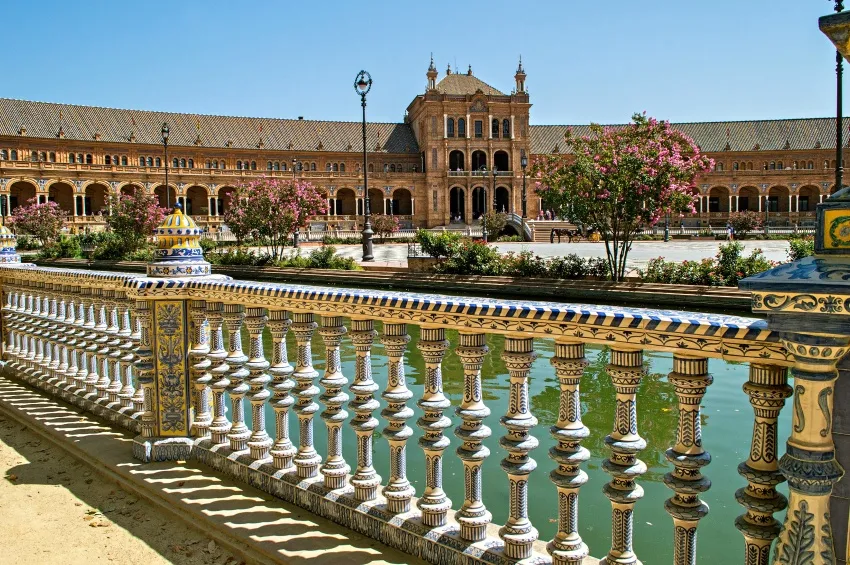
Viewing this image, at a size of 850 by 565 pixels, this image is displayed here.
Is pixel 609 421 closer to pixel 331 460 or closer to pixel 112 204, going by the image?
pixel 331 460

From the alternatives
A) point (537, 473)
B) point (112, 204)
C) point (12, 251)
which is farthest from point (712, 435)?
point (112, 204)

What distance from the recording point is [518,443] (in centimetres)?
292

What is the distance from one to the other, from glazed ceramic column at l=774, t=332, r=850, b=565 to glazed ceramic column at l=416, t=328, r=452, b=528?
1.49 m

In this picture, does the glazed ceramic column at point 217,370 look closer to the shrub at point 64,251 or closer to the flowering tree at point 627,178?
the flowering tree at point 627,178

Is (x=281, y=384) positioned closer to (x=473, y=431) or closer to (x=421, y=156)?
(x=473, y=431)

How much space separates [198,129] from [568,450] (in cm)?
7595

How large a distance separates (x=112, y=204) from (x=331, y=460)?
40483 millimetres

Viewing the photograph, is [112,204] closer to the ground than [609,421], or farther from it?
farther from it

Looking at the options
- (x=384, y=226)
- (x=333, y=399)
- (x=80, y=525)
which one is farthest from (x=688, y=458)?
(x=384, y=226)

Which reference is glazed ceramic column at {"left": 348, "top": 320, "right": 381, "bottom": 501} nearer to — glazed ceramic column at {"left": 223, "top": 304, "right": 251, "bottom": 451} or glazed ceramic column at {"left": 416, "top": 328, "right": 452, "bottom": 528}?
glazed ceramic column at {"left": 416, "top": 328, "right": 452, "bottom": 528}

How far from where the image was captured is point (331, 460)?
3814 millimetres

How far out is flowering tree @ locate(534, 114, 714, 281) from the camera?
755 inches

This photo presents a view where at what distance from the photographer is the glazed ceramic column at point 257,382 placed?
425 cm

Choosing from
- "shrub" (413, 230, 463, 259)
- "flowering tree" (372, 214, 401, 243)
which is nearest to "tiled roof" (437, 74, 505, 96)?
"flowering tree" (372, 214, 401, 243)
